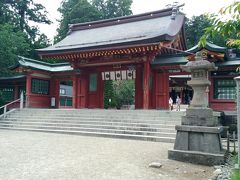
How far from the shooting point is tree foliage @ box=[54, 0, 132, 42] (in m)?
38.9

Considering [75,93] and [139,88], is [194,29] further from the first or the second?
[75,93]

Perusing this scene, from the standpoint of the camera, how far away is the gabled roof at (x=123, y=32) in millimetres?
14562

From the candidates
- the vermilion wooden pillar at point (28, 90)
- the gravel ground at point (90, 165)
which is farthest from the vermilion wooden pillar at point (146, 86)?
the vermilion wooden pillar at point (28, 90)

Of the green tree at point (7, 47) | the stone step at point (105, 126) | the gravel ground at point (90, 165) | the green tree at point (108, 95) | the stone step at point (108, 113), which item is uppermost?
the green tree at point (7, 47)

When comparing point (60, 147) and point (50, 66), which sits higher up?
point (50, 66)

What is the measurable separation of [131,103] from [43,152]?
21.0 metres

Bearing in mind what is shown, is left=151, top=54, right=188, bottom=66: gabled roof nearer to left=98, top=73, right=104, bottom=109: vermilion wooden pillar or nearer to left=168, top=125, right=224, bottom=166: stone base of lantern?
left=98, top=73, right=104, bottom=109: vermilion wooden pillar

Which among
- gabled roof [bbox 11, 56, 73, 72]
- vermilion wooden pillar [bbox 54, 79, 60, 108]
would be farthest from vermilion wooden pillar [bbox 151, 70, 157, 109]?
vermilion wooden pillar [bbox 54, 79, 60, 108]

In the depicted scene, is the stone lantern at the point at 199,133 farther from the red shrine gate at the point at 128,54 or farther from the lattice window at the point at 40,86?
the lattice window at the point at 40,86

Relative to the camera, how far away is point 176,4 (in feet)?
59.5

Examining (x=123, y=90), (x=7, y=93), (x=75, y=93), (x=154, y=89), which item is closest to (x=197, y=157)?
(x=154, y=89)

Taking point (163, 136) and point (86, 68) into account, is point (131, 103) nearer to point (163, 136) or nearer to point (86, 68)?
point (86, 68)

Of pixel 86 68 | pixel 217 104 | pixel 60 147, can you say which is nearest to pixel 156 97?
pixel 217 104

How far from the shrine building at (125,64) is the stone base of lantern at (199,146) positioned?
24.0 feet
